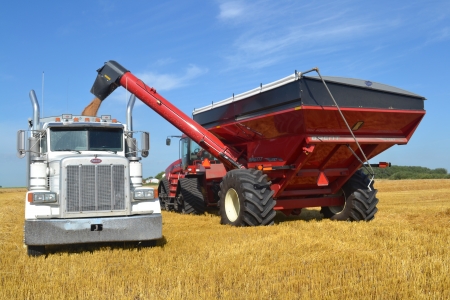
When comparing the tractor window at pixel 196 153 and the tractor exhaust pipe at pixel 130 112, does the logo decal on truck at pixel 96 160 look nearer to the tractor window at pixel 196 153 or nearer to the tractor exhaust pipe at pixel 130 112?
the tractor exhaust pipe at pixel 130 112

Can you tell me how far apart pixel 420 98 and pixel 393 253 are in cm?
452

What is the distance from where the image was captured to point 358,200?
10602 mm

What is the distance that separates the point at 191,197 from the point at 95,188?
622cm

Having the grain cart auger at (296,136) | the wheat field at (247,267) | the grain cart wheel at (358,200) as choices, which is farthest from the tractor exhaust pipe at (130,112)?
the grain cart wheel at (358,200)

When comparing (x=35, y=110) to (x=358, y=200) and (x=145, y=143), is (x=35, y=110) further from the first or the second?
(x=358, y=200)

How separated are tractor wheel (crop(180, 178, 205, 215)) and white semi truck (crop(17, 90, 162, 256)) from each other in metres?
5.17

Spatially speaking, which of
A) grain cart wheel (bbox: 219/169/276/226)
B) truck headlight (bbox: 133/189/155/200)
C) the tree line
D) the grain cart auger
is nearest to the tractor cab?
the grain cart auger

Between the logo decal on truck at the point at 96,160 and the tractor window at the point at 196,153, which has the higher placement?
the tractor window at the point at 196,153

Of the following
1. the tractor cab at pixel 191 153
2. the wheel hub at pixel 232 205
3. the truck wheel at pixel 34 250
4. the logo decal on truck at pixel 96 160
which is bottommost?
the truck wheel at pixel 34 250

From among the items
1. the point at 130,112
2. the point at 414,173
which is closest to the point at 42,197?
the point at 130,112

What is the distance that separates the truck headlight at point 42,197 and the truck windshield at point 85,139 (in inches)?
56.5

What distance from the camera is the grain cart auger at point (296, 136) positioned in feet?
29.2

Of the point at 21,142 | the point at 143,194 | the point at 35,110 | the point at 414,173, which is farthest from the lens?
the point at 414,173

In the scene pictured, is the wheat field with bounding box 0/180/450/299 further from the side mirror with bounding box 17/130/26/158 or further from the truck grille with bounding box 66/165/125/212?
the side mirror with bounding box 17/130/26/158
